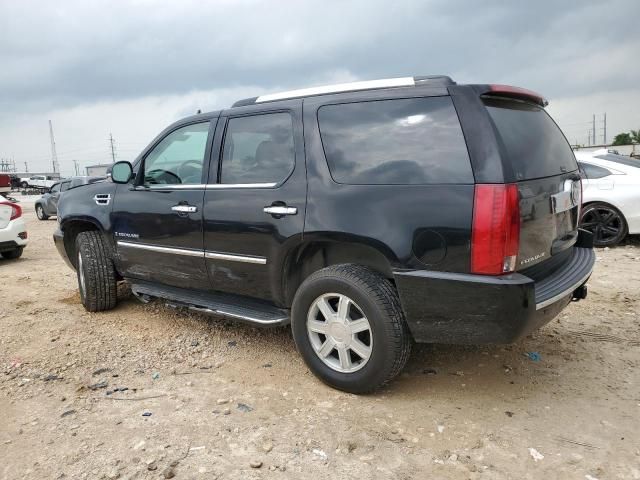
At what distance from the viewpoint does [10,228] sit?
334 inches

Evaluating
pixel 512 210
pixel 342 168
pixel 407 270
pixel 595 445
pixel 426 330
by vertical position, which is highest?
pixel 342 168

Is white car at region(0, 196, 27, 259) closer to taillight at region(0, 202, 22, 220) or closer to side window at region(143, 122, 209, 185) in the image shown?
taillight at region(0, 202, 22, 220)

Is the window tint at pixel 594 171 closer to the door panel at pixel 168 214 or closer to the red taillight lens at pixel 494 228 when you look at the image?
the red taillight lens at pixel 494 228

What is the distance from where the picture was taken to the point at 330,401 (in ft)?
10.4

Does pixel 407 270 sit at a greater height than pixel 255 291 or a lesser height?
greater

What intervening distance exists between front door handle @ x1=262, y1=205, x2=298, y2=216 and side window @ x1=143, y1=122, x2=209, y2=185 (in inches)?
31.8

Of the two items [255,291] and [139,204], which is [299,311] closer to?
[255,291]

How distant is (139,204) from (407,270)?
2533mm

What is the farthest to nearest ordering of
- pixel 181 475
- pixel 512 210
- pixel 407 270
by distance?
pixel 407 270, pixel 512 210, pixel 181 475

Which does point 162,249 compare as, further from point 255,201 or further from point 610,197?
point 610,197

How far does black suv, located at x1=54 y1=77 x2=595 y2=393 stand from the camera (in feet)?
8.88

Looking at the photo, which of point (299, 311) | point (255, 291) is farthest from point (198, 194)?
point (299, 311)

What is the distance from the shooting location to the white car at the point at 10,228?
27.5ft

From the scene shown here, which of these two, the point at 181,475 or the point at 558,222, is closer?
the point at 181,475
